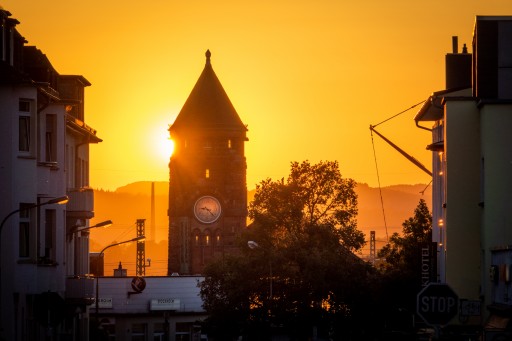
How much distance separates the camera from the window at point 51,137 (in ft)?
197

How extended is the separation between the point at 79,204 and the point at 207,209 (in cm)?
10312

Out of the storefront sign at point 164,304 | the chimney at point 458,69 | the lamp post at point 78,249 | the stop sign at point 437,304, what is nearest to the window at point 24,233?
the lamp post at point 78,249

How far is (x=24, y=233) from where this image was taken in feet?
179

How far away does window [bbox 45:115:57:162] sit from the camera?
59.9m

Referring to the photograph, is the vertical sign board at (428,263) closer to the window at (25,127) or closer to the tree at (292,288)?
the window at (25,127)

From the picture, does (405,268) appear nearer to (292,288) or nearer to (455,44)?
(292,288)

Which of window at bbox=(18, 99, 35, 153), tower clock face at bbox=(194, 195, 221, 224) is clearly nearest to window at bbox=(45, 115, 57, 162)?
window at bbox=(18, 99, 35, 153)

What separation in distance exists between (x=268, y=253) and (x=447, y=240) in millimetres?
33428

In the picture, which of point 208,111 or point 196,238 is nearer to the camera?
point 196,238

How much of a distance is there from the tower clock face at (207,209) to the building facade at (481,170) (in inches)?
4656

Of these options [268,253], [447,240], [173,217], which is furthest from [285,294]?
[173,217]

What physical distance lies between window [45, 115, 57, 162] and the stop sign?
3201 cm

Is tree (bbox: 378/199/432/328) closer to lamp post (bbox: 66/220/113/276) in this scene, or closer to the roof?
the roof

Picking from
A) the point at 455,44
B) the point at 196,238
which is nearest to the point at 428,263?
the point at 455,44
